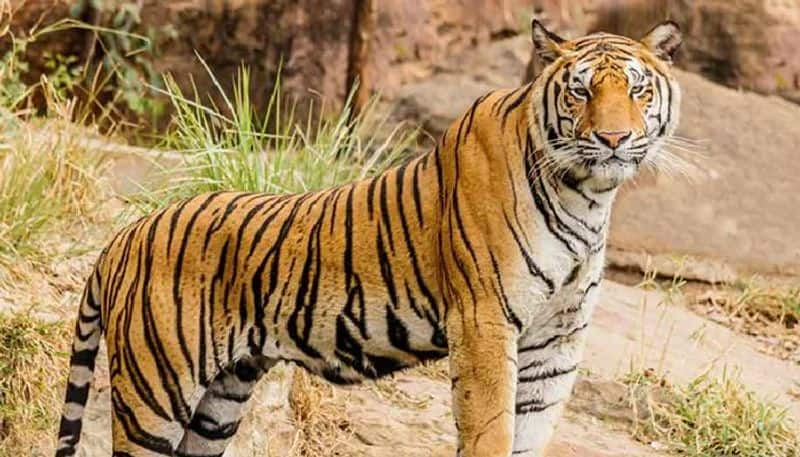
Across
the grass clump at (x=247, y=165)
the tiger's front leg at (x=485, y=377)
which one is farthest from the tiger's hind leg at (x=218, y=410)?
the grass clump at (x=247, y=165)

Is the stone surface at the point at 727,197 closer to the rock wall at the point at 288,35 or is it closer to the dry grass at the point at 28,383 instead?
the rock wall at the point at 288,35

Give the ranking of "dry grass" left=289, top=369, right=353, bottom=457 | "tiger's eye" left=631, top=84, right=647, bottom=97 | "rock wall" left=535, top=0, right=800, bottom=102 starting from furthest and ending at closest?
"rock wall" left=535, top=0, right=800, bottom=102 < "dry grass" left=289, top=369, right=353, bottom=457 < "tiger's eye" left=631, top=84, right=647, bottom=97

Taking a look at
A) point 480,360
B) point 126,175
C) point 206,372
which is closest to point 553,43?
point 480,360

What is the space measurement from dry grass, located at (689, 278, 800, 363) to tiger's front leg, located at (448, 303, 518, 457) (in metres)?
4.07

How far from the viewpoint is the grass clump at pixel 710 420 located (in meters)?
7.07

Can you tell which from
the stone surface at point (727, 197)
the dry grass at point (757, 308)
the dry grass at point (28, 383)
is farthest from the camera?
the stone surface at point (727, 197)

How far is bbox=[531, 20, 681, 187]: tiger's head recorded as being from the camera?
4.94 metres

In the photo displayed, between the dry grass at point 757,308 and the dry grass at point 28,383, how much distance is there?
380 cm

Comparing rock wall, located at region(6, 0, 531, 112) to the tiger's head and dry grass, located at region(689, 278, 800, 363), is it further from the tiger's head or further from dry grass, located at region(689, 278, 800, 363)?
the tiger's head

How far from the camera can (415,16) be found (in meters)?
11.2

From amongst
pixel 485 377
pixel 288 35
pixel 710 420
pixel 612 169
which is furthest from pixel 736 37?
pixel 485 377

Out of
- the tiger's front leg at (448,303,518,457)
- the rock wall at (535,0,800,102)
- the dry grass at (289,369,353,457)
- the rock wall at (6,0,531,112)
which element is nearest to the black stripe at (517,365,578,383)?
the tiger's front leg at (448,303,518,457)

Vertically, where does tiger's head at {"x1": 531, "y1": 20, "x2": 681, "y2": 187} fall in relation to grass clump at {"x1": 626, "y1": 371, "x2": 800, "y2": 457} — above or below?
above

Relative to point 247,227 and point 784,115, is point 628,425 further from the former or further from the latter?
point 784,115
